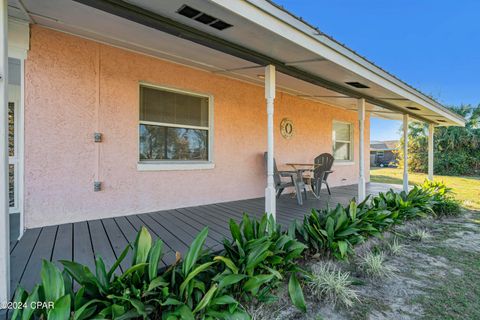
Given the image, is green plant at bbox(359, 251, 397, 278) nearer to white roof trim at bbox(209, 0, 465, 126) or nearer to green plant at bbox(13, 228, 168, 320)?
green plant at bbox(13, 228, 168, 320)

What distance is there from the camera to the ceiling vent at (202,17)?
7.46ft

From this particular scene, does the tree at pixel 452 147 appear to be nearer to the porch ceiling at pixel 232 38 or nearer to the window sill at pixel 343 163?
the window sill at pixel 343 163

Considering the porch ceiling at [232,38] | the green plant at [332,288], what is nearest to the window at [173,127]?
the porch ceiling at [232,38]

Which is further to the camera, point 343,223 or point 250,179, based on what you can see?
point 250,179

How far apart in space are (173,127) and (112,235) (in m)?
2.17

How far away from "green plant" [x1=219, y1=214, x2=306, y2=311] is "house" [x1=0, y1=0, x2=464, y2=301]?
34.6 inches

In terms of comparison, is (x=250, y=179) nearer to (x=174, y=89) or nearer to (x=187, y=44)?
(x=174, y=89)

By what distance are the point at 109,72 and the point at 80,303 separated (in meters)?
3.23

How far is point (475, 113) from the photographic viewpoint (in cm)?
1497

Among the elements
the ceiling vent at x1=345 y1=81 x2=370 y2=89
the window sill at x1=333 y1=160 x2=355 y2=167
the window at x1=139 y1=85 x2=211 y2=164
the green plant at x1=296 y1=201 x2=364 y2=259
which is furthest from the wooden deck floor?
the window sill at x1=333 y1=160 x2=355 y2=167

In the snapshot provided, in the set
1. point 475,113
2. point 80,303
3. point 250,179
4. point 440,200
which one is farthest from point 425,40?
point 80,303

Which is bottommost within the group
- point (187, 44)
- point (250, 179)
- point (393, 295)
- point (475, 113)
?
point (393, 295)

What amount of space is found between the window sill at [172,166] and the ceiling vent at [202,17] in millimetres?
2501

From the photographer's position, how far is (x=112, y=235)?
308 centimetres
